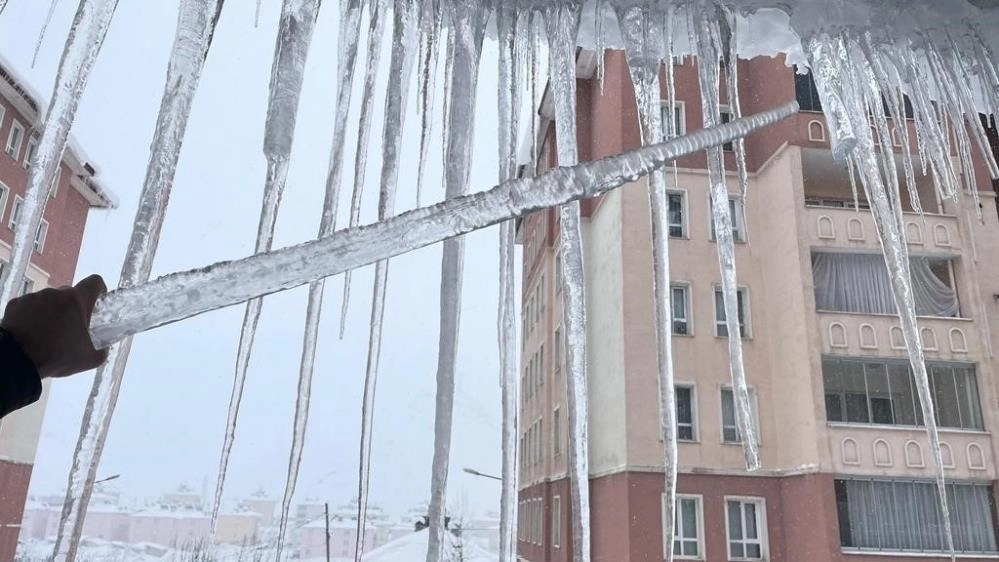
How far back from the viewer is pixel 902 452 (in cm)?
803

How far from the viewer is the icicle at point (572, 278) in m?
1.53

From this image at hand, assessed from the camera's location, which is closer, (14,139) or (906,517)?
(906,517)

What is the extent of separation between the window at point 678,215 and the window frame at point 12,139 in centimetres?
1240

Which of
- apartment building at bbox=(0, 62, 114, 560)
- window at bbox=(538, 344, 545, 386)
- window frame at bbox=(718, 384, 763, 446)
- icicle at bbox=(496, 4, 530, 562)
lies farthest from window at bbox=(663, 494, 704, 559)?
apartment building at bbox=(0, 62, 114, 560)

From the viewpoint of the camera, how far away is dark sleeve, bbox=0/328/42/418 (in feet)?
1.87

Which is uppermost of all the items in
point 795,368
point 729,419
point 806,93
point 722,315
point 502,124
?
point 806,93

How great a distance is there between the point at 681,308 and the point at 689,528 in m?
2.78

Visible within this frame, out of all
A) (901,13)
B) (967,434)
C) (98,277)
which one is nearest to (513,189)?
(98,277)

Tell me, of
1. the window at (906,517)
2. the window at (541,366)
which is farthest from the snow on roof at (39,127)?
the window at (906,517)

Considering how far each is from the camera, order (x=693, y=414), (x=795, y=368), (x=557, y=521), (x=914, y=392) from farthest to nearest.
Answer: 1. (x=557, y=521)
2. (x=693, y=414)
3. (x=914, y=392)
4. (x=795, y=368)

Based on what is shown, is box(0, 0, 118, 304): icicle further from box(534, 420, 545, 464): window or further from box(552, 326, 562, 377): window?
box(534, 420, 545, 464): window

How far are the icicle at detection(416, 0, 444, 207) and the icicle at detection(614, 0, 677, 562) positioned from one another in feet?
1.63

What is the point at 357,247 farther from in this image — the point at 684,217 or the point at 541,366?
the point at 541,366

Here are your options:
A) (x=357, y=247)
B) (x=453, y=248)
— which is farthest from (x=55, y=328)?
(x=453, y=248)
